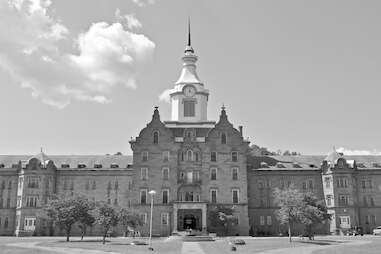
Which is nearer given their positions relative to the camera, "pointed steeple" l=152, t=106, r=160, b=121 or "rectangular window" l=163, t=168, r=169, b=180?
"rectangular window" l=163, t=168, r=169, b=180

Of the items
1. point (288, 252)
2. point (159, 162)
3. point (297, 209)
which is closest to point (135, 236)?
point (159, 162)

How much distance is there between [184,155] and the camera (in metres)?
81.2

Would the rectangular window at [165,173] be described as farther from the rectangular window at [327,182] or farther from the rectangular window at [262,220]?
the rectangular window at [327,182]

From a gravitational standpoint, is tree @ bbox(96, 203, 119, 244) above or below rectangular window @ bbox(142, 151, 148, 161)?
below

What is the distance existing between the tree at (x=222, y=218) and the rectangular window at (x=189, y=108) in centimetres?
2040

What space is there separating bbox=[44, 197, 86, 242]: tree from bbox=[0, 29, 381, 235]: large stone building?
9549 millimetres

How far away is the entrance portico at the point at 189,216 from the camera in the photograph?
249ft

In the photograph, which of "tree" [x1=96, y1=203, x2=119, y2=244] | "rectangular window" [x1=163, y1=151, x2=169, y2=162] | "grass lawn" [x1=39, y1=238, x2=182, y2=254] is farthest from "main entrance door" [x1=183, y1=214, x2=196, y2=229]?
"grass lawn" [x1=39, y1=238, x2=182, y2=254]

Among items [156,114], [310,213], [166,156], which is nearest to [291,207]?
[310,213]

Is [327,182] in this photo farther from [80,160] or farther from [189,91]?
[80,160]

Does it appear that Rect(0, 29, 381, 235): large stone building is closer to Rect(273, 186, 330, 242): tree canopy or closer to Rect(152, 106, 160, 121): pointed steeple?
Rect(152, 106, 160, 121): pointed steeple

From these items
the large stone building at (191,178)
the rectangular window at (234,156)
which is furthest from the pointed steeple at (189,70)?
the rectangular window at (234,156)

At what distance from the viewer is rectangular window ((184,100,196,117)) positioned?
8956 cm

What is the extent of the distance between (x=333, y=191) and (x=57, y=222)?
4884 cm
